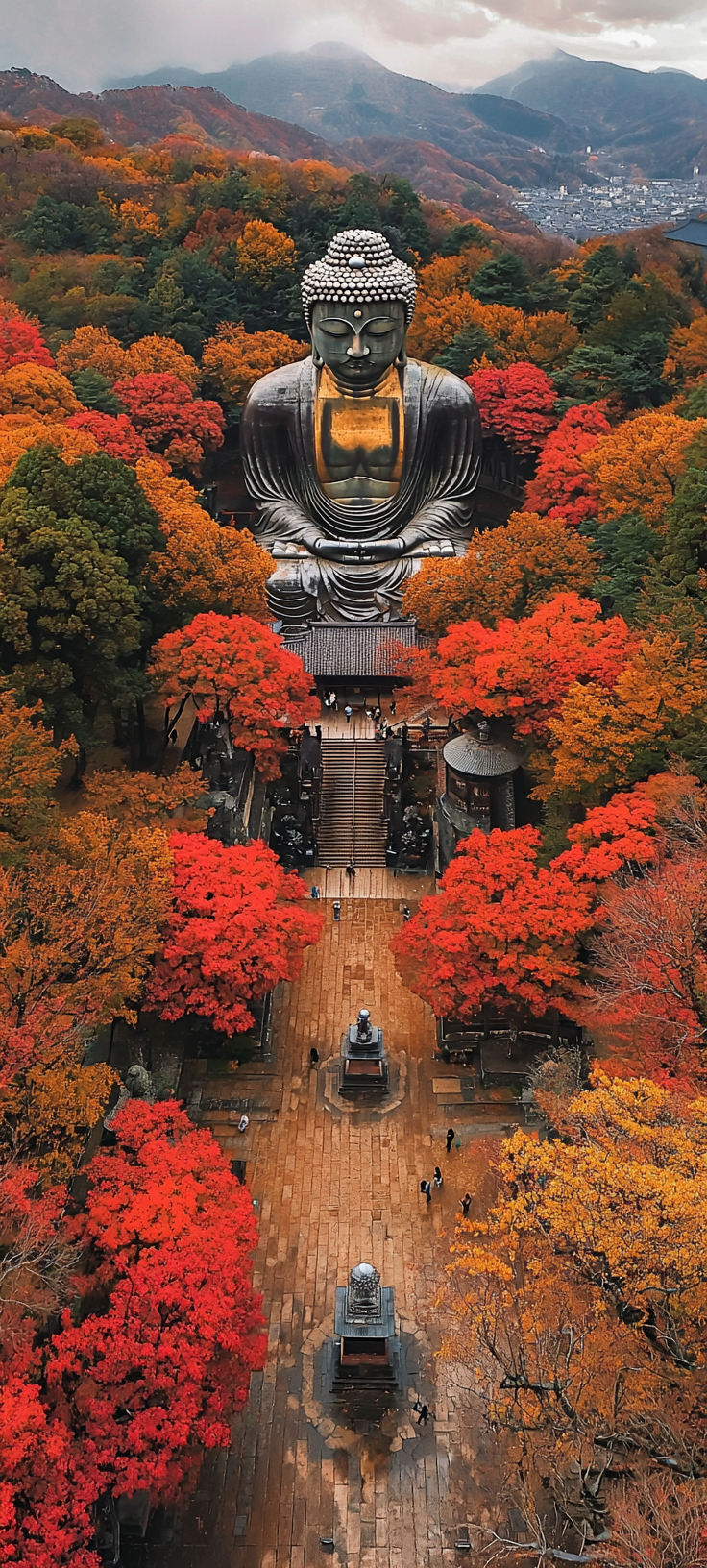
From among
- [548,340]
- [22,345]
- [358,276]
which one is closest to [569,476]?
[358,276]

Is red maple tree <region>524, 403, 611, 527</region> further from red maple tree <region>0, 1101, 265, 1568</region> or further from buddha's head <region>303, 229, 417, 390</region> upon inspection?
red maple tree <region>0, 1101, 265, 1568</region>

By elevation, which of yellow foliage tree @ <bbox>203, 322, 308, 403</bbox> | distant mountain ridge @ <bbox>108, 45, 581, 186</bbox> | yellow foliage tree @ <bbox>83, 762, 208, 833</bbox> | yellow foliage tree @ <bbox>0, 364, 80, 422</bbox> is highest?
distant mountain ridge @ <bbox>108, 45, 581, 186</bbox>

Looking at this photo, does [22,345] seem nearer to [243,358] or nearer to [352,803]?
[243,358]

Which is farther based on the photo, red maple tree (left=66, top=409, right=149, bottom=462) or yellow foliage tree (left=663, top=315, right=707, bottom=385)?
yellow foliage tree (left=663, top=315, right=707, bottom=385)

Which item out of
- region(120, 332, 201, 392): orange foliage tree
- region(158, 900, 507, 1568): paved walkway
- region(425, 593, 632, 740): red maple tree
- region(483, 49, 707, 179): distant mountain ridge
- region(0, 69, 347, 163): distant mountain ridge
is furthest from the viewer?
region(483, 49, 707, 179): distant mountain ridge

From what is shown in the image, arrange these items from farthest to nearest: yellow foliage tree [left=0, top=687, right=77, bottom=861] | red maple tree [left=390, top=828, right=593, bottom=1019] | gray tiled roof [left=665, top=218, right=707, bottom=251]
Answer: gray tiled roof [left=665, top=218, right=707, bottom=251] < red maple tree [left=390, top=828, right=593, bottom=1019] < yellow foliage tree [left=0, top=687, right=77, bottom=861]

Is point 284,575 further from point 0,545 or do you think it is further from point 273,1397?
point 273,1397

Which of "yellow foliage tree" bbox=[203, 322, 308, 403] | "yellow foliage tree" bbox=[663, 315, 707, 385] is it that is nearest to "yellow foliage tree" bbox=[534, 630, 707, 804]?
"yellow foliage tree" bbox=[663, 315, 707, 385]
